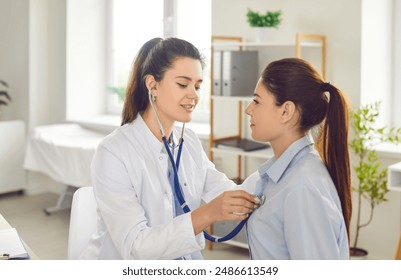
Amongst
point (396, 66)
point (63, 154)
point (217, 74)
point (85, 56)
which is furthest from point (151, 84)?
point (85, 56)

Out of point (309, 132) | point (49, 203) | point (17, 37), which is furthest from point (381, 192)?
point (17, 37)

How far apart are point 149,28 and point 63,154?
87 centimetres

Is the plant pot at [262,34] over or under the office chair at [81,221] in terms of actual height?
over

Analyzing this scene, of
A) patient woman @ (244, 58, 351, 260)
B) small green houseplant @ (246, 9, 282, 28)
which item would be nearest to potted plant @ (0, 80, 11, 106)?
small green houseplant @ (246, 9, 282, 28)

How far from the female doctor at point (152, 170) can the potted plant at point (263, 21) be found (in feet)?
4.53

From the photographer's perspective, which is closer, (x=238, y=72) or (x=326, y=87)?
(x=326, y=87)

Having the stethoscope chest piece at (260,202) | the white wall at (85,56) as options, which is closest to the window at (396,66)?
the stethoscope chest piece at (260,202)

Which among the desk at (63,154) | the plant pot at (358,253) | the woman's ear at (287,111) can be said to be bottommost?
the plant pot at (358,253)

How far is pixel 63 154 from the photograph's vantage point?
3.34 m

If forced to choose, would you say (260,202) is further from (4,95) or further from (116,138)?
(4,95)

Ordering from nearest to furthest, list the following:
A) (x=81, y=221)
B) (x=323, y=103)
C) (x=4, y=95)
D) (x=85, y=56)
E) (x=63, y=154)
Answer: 1. (x=323, y=103)
2. (x=81, y=221)
3. (x=63, y=154)
4. (x=4, y=95)
5. (x=85, y=56)

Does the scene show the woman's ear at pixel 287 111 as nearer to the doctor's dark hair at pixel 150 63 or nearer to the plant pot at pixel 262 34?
the doctor's dark hair at pixel 150 63

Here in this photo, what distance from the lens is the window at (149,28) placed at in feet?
10.3
